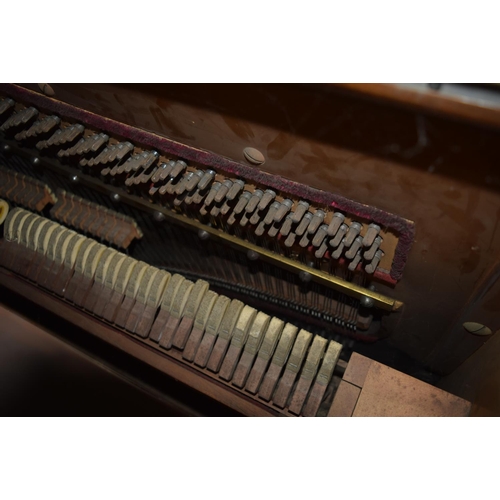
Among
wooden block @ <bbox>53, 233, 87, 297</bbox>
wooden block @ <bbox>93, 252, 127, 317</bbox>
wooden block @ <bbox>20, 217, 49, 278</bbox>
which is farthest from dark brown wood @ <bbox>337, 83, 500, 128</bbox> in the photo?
wooden block @ <bbox>20, 217, 49, 278</bbox>

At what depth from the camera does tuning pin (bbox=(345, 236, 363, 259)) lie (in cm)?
161

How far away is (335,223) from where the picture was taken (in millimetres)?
1603

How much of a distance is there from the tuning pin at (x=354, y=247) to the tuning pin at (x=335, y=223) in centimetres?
9

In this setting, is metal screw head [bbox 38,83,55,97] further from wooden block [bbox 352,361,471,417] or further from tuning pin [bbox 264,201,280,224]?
wooden block [bbox 352,361,471,417]

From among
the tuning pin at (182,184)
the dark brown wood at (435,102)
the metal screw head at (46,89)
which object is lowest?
the tuning pin at (182,184)

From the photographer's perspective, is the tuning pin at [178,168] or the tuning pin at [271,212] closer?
the tuning pin at [271,212]

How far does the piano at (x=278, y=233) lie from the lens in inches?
51.6

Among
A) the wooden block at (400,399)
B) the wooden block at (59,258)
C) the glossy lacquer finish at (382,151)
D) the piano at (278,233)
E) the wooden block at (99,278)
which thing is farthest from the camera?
the wooden block at (59,258)

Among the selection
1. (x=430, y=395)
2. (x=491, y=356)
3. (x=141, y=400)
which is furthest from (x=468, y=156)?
(x=141, y=400)

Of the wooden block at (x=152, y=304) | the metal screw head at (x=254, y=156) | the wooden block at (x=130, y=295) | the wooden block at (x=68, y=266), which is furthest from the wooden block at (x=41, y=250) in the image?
the metal screw head at (x=254, y=156)

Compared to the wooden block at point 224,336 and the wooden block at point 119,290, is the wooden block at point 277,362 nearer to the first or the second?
the wooden block at point 224,336

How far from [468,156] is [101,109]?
5.04 ft

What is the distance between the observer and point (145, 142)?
1.89 metres

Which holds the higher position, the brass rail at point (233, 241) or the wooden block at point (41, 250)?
the brass rail at point (233, 241)
